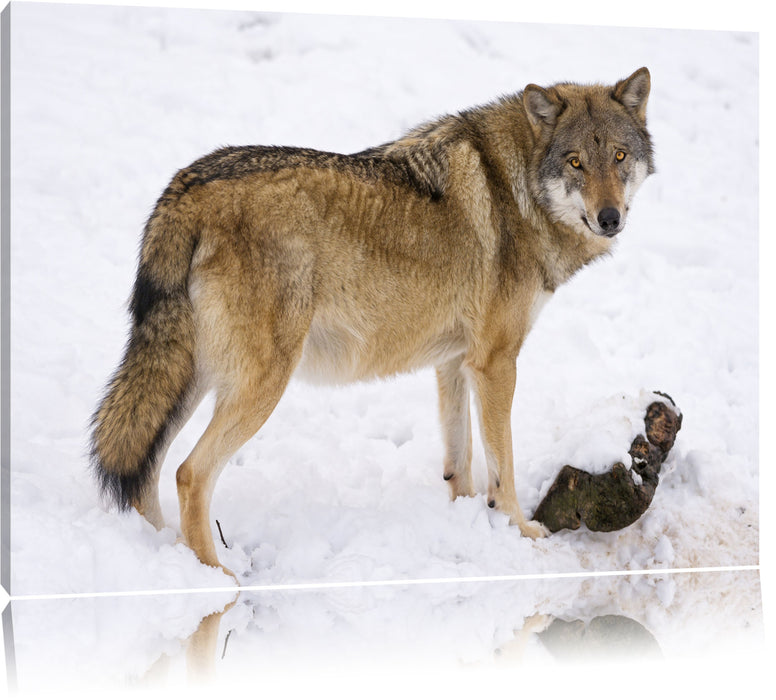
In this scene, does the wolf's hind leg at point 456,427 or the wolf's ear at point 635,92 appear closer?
the wolf's ear at point 635,92

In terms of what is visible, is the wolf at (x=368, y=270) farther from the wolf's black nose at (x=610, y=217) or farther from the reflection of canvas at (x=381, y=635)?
the reflection of canvas at (x=381, y=635)

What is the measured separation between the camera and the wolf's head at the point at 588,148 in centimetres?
440

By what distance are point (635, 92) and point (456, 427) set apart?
170 cm

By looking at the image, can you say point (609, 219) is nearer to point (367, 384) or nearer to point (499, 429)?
point (499, 429)

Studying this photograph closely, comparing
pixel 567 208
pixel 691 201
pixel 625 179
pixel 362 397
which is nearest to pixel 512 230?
pixel 567 208

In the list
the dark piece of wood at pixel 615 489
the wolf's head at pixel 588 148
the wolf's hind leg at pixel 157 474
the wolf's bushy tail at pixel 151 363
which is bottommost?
the dark piece of wood at pixel 615 489

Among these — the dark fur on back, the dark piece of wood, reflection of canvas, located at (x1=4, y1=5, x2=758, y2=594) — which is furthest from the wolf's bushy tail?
the dark piece of wood

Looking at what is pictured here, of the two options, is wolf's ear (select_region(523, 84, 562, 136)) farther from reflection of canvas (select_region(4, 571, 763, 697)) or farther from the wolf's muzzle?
reflection of canvas (select_region(4, 571, 763, 697))

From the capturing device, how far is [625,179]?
14.6 feet

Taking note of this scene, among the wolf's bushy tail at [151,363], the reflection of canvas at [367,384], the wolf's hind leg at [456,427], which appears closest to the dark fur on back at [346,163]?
the wolf's bushy tail at [151,363]

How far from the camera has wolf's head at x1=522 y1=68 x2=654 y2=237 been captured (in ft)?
14.4

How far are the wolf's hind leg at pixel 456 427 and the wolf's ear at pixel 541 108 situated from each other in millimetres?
1163

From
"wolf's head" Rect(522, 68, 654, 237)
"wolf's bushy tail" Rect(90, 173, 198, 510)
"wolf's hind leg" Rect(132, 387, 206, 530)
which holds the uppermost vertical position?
"wolf's head" Rect(522, 68, 654, 237)

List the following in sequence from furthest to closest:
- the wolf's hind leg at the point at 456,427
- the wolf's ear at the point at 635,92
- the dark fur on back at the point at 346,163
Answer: the wolf's hind leg at the point at 456,427 < the wolf's ear at the point at 635,92 < the dark fur on back at the point at 346,163
